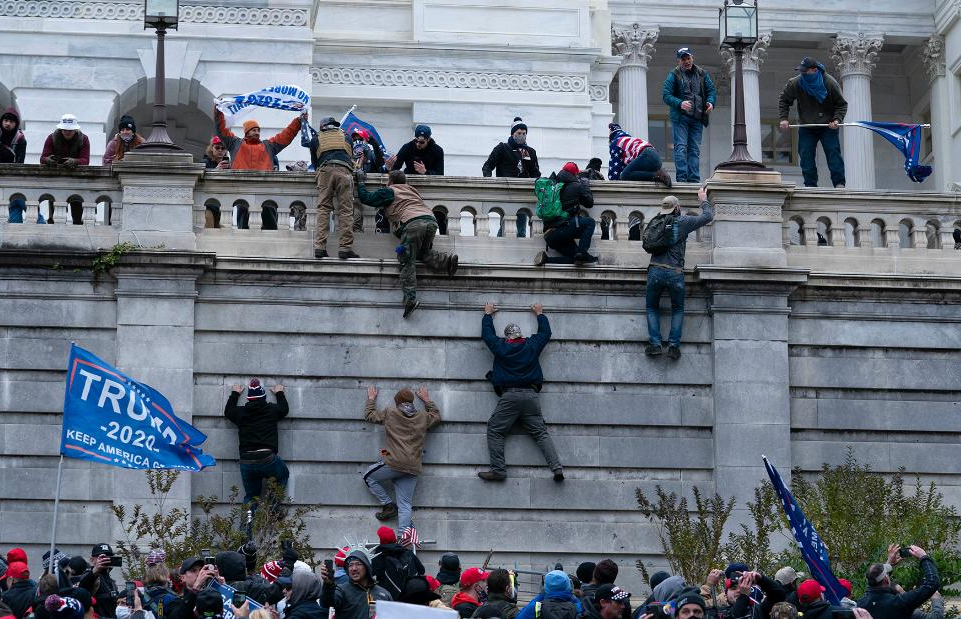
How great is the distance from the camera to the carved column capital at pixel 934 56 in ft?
202

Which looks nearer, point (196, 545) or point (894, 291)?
point (196, 545)

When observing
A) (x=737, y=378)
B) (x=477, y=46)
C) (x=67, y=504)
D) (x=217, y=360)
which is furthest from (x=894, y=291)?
(x=477, y=46)

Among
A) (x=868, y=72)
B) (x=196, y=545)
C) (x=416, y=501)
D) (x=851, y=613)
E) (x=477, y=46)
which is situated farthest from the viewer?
A: (x=868, y=72)

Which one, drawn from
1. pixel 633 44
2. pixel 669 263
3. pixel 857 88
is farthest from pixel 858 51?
pixel 669 263

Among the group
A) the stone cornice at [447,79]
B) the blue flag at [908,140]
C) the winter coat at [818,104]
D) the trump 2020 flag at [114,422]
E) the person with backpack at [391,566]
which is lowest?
the person with backpack at [391,566]

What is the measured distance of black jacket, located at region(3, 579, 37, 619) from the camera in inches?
855

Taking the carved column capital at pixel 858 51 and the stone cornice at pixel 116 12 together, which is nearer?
the stone cornice at pixel 116 12

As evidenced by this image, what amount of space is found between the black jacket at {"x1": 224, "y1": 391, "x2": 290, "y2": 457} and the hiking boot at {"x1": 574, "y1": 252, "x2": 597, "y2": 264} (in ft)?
16.1

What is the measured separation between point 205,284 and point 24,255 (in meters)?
2.55

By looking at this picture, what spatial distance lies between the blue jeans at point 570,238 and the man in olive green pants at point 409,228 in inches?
58.0

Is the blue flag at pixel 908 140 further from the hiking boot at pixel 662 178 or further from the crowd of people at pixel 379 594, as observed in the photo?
the crowd of people at pixel 379 594

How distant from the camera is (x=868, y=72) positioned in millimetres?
61469

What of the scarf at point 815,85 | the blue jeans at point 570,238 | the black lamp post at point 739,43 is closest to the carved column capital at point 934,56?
the scarf at point 815,85

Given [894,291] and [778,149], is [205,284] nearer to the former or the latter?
[894,291]
